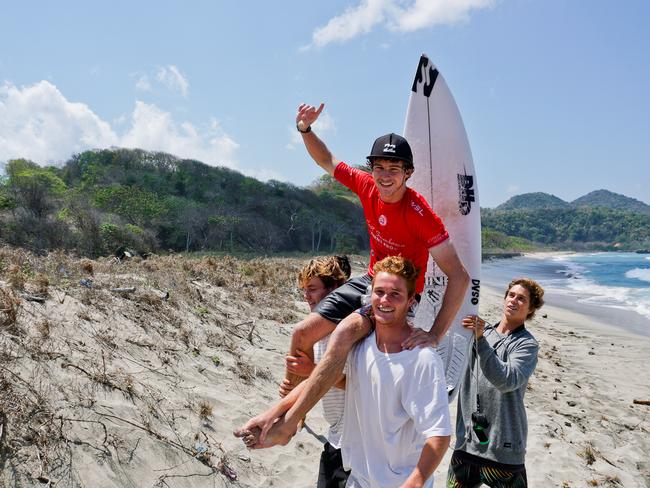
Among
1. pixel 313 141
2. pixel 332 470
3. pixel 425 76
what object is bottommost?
pixel 332 470

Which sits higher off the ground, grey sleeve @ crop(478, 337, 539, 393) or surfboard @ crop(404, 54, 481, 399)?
surfboard @ crop(404, 54, 481, 399)

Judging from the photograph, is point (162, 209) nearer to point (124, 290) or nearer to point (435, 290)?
point (124, 290)

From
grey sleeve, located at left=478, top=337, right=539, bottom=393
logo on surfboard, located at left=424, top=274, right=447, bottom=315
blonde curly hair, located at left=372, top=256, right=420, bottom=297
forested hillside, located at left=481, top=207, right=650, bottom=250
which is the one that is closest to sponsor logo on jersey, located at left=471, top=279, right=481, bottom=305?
logo on surfboard, located at left=424, top=274, right=447, bottom=315

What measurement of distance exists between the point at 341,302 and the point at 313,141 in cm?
123

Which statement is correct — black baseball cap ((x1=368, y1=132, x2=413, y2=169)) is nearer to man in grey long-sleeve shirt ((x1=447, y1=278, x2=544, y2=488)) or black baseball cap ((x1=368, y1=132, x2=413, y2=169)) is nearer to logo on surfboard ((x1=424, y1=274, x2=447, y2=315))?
man in grey long-sleeve shirt ((x1=447, y1=278, x2=544, y2=488))

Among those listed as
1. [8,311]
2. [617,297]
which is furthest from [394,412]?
[617,297]

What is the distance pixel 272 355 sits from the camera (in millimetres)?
6496

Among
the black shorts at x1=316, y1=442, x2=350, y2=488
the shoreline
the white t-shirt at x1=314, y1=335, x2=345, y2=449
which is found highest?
the white t-shirt at x1=314, y1=335, x2=345, y2=449

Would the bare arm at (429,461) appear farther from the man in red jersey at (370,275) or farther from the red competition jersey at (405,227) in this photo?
the red competition jersey at (405,227)

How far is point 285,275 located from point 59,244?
9.73m

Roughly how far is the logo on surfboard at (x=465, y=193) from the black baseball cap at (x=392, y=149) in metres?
1.34

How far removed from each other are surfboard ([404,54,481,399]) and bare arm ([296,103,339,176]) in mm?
938

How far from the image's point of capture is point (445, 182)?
3652 mm

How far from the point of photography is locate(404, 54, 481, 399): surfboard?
3.19 meters
